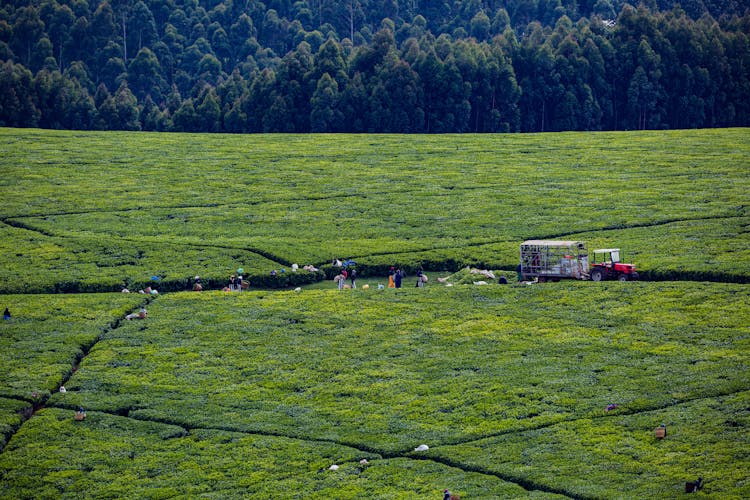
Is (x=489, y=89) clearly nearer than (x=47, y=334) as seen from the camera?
No

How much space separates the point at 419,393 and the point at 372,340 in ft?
28.4

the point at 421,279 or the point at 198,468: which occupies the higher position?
the point at 421,279

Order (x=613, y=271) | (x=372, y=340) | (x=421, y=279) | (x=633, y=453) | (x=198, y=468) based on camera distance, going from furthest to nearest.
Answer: (x=421, y=279) → (x=613, y=271) → (x=372, y=340) → (x=198, y=468) → (x=633, y=453)

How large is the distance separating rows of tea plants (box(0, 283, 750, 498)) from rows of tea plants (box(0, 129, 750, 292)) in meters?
9.06

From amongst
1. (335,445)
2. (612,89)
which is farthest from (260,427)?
(612,89)

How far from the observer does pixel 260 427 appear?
166 ft

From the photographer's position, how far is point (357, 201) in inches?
3861

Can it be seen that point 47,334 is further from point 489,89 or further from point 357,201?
point 489,89

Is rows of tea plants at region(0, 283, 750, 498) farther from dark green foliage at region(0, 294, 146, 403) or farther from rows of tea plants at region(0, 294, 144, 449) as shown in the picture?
dark green foliage at region(0, 294, 146, 403)

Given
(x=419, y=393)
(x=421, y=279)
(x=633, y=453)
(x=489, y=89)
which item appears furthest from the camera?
(x=489, y=89)

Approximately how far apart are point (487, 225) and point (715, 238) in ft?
57.9

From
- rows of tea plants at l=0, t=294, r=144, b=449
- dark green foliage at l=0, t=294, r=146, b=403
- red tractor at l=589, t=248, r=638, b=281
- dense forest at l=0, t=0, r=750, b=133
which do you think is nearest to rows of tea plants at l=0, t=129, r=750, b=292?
red tractor at l=589, t=248, r=638, b=281

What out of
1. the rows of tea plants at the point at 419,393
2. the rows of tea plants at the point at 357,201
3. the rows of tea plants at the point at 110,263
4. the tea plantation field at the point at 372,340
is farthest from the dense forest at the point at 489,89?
the rows of tea plants at the point at 419,393

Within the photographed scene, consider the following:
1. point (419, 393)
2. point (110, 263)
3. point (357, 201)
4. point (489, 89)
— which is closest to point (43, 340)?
point (110, 263)
